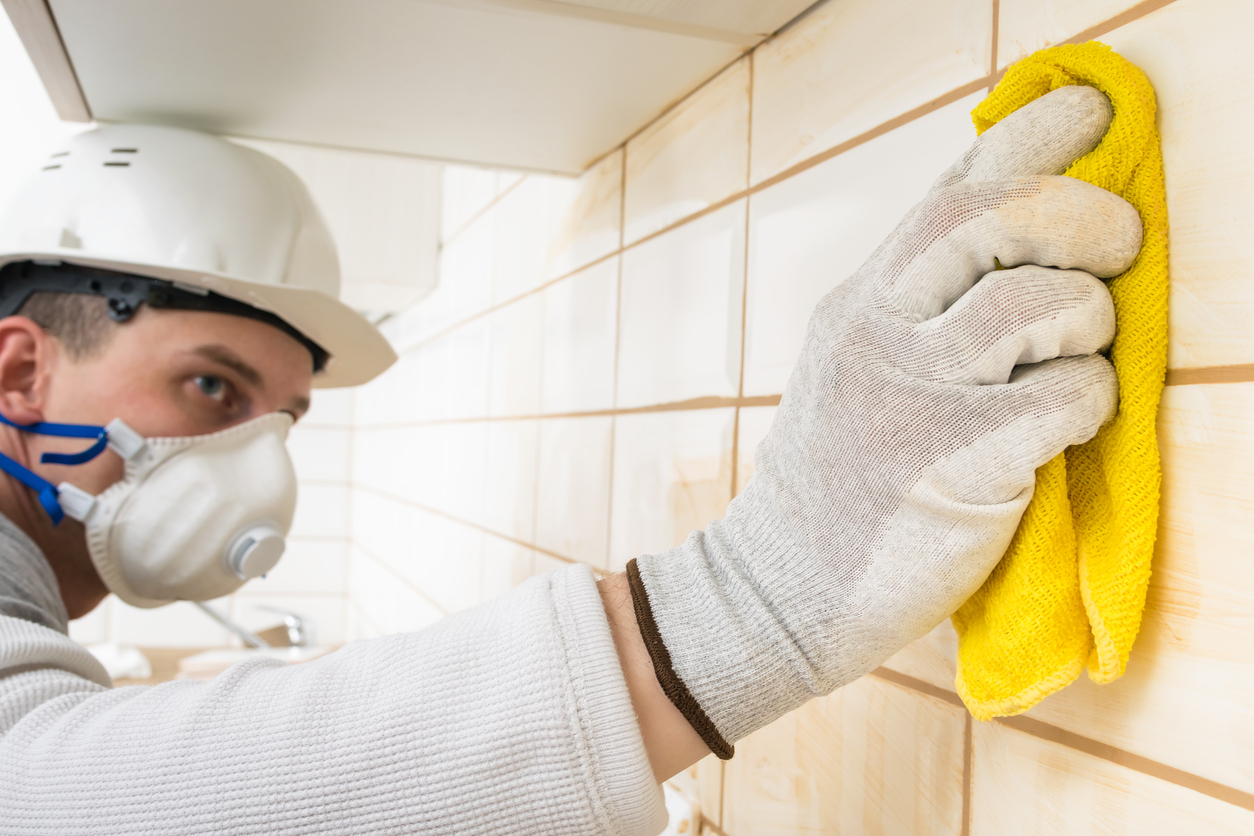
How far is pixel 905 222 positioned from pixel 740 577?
18 cm

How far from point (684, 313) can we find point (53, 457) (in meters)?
0.59

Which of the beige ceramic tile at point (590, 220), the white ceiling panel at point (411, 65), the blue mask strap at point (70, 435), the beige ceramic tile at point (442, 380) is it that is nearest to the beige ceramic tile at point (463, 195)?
the beige ceramic tile at point (442, 380)

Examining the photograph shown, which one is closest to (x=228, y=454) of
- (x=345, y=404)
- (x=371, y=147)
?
(x=371, y=147)

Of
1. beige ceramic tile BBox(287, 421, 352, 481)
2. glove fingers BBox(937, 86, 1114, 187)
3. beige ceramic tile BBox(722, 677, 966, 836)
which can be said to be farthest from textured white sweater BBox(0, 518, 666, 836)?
beige ceramic tile BBox(287, 421, 352, 481)

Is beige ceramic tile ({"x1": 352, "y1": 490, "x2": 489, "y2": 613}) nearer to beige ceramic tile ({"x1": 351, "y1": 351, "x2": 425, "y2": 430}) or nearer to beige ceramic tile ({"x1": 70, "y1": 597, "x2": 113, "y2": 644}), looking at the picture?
beige ceramic tile ({"x1": 351, "y1": 351, "x2": 425, "y2": 430})

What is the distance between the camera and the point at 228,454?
82 cm

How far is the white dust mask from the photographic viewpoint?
2.51 ft

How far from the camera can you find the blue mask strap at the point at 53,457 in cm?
76

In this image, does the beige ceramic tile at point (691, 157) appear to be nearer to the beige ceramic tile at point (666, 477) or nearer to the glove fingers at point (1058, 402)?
the beige ceramic tile at point (666, 477)

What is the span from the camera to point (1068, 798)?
Result: 377mm

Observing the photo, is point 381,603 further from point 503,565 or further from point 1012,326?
point 1012,326

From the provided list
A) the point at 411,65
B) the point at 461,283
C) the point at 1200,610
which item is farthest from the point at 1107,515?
the point at 461,283

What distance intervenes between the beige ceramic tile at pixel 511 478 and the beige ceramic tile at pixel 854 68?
21.7 inches

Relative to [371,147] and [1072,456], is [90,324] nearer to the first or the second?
[371,147]
